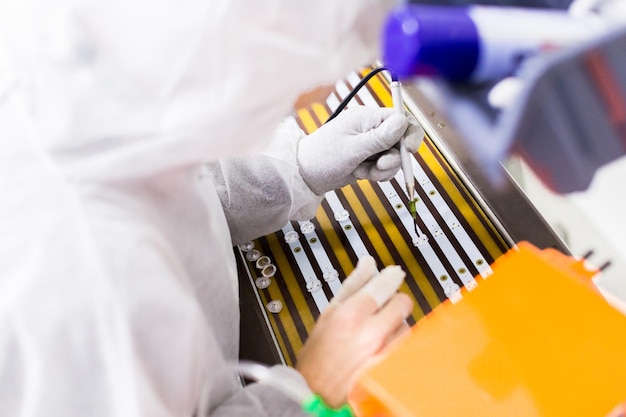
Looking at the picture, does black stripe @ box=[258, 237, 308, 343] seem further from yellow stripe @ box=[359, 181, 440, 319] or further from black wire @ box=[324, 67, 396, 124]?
black wire @ box=[324, 67, 396, 124]

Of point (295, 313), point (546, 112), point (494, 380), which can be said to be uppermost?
point (546, 112)

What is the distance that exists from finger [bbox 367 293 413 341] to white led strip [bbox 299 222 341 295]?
182mm

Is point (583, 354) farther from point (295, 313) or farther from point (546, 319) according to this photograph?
point (295, 313)

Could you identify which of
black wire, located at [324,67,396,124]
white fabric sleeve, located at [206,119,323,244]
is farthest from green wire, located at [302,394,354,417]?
black wire, located at [324,67,396,124]

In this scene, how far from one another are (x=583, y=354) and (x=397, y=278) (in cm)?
23

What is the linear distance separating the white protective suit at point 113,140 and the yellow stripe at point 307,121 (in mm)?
584

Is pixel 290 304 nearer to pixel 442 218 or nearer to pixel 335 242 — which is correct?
pixel 335 242

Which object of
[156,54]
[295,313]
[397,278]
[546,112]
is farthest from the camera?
[295,313]

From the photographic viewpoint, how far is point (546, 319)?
2.06 feet

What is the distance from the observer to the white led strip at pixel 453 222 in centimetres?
88

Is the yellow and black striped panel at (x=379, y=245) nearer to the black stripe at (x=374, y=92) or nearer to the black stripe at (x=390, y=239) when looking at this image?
the black stripe at (x=390, y=239)

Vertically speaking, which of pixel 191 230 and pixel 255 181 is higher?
pixel 191 230

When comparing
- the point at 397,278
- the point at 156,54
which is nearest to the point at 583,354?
the point at 397,278

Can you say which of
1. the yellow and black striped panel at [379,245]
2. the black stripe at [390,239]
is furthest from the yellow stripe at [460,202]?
the black stripe at [390,239]
